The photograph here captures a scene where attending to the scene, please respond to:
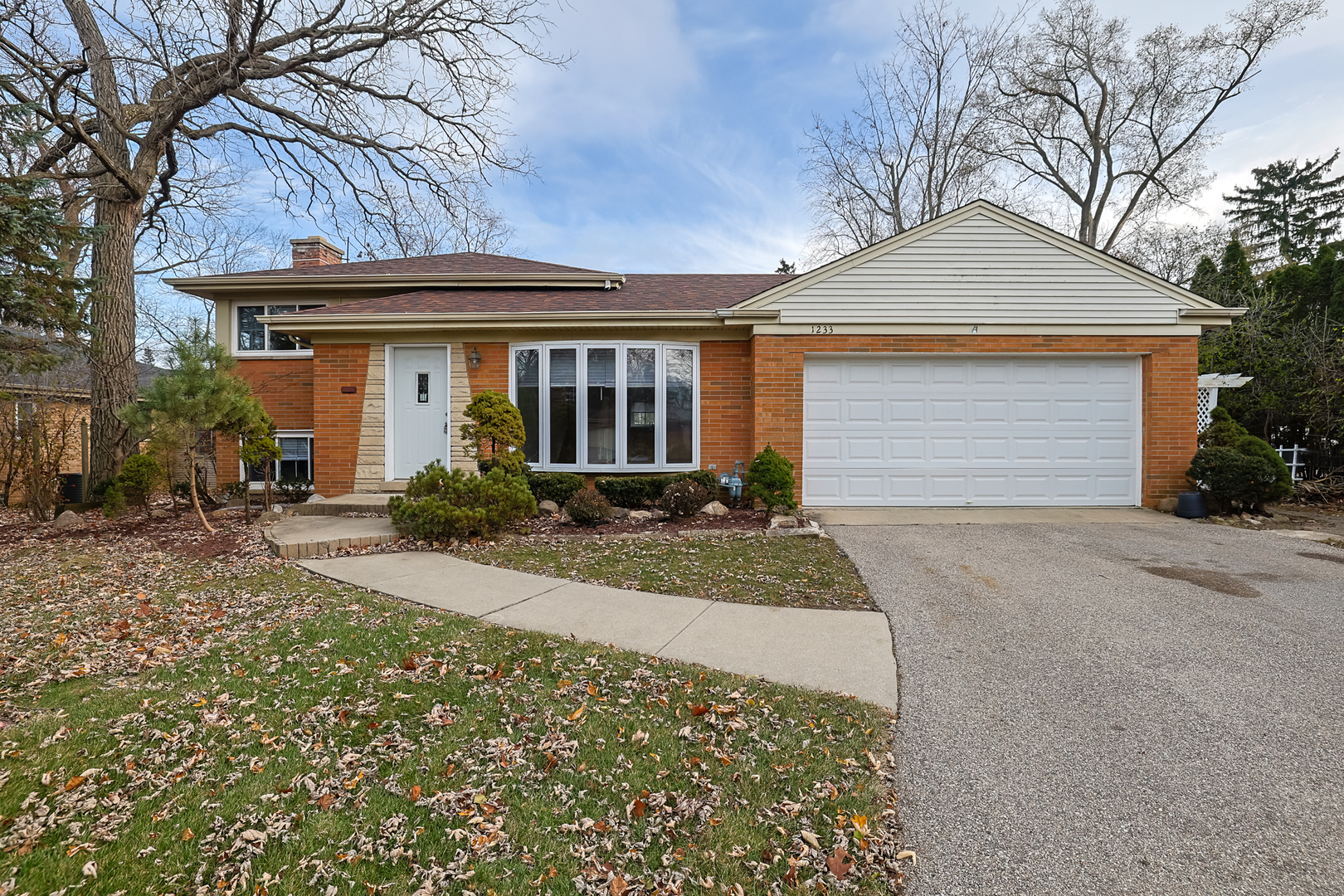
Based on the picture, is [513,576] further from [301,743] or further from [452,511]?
[301,743]

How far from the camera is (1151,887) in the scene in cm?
207

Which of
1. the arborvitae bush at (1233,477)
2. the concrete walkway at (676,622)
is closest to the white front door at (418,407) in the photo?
the concrete walkway at (676,622)

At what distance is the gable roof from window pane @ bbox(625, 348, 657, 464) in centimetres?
180

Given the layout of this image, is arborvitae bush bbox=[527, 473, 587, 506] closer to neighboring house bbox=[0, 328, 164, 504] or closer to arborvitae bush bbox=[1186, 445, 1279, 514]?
neighboring house bbox=[0, 328, 164, 504]

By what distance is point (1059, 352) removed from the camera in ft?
30.2

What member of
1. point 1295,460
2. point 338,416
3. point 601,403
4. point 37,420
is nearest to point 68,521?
point 37,420

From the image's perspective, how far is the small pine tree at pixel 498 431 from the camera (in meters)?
8.20

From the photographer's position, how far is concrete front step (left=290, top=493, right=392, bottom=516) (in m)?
8.88

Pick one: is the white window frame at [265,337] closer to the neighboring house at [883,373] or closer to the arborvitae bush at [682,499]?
the neighboring house at [883,373]

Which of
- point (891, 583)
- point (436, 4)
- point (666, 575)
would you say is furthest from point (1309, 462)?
point (436, 4)

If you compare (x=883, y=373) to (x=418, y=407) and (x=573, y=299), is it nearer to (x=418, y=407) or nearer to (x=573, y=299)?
(x=573, y=299)

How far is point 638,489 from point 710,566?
2.95 meters

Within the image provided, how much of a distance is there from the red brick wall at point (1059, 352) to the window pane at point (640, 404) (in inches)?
64.8

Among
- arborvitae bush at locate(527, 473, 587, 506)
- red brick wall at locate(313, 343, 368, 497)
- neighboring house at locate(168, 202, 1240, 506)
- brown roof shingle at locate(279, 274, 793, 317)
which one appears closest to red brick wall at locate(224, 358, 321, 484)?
brown roof shingle at locate(279, 274, 793, 317)
